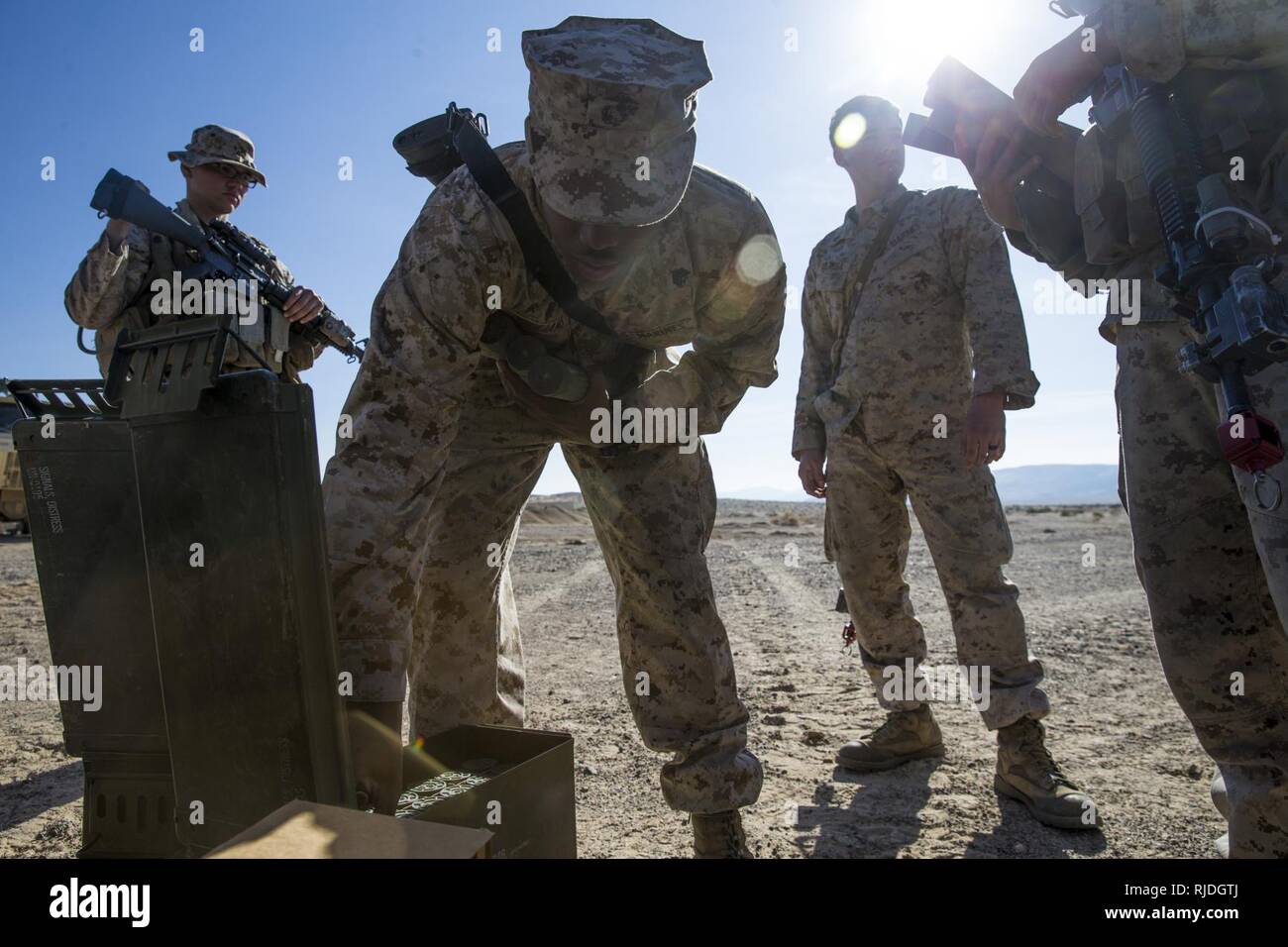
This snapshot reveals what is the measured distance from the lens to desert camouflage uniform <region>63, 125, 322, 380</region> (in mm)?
3168

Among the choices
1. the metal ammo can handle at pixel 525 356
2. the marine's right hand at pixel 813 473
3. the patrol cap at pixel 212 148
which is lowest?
the marine's right hand at pixel 813 473

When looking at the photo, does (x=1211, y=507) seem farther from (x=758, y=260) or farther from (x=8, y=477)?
(x=8, y=477)

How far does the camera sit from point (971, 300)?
292 cm

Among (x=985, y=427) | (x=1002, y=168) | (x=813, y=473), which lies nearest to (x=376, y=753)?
(x=1002, y=168)

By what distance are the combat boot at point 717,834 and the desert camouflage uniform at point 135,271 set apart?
2178mm

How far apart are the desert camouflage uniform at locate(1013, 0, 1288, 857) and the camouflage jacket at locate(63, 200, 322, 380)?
2.87 meters

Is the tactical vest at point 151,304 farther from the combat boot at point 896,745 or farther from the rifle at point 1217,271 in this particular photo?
the rifle at point 1217,271

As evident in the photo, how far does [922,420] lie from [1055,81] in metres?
1.40

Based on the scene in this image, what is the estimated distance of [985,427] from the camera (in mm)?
2789

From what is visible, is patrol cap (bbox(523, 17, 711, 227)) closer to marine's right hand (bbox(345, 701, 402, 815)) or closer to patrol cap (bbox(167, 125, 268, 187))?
marine's right hand (bbox(345, 701, 402, 815))

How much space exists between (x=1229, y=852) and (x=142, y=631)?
240 cm

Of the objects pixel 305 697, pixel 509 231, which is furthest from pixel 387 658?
pixel 509 231

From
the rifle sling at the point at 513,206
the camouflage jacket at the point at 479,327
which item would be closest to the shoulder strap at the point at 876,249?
the camouflage jacket at the point at 479,327

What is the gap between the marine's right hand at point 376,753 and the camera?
1.49 m
